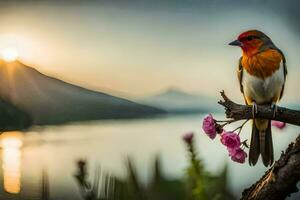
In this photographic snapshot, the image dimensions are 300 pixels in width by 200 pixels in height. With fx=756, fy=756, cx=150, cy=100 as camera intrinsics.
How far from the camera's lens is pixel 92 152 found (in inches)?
78.2

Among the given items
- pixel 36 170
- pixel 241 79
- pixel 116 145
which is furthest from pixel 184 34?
pixel 36 170

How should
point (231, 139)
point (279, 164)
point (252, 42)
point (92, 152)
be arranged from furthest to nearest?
point (92, 152)
point (252, 42)
point (231, 139)
point (279, 164)

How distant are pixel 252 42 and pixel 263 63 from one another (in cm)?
6

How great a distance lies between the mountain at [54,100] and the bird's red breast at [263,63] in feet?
0.93

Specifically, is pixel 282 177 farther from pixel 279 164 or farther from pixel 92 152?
pixel 92 152

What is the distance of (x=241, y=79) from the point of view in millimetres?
1936

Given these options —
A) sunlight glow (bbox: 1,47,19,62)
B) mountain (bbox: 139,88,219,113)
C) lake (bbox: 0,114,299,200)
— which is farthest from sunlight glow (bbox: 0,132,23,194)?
mountain (bbox: 139,88,219,113)

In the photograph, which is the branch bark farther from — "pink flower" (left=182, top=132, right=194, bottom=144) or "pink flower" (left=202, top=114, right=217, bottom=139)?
"pink flower" (left=182, top=132, right=194, bottom=144)

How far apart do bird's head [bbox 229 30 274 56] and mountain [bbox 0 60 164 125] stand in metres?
0.30

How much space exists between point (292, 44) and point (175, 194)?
20.5 inches

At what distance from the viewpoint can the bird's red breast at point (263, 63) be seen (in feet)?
6.14

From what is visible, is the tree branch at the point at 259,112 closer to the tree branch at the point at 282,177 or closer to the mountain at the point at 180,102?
the tree branch at the point at 282,177

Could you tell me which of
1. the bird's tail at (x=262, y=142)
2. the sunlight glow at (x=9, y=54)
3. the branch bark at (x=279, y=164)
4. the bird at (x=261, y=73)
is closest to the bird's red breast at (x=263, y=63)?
the bird at (x=261, y=73)

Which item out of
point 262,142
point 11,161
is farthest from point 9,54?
point 262,142
